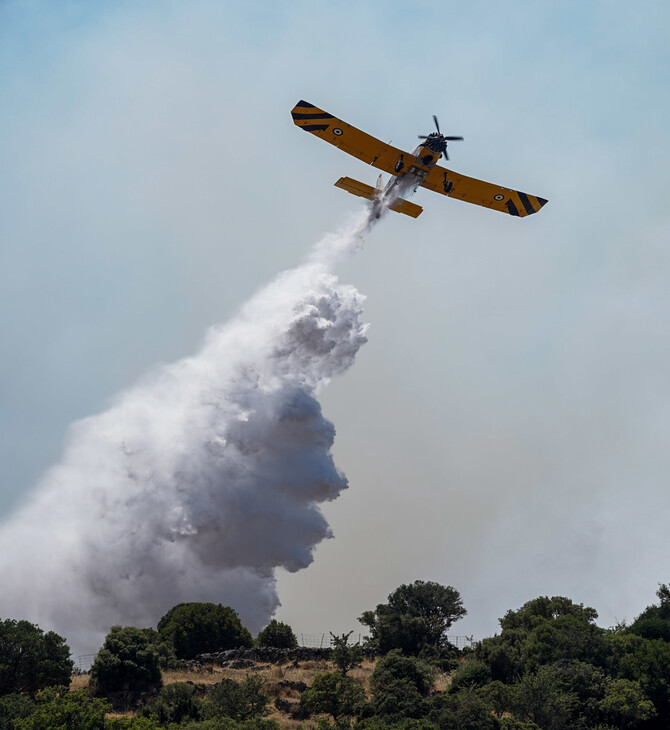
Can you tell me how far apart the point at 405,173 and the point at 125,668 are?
33.6 metres

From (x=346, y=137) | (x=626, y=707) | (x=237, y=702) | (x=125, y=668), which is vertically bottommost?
(x=626, y=707)

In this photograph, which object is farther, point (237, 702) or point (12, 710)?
point (237, 702)

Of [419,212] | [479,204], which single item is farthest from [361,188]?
[479,204]

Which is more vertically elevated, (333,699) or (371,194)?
(371,194)

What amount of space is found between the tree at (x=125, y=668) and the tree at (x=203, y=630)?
27.1ft

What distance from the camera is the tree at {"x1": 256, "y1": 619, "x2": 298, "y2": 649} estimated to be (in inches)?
2338

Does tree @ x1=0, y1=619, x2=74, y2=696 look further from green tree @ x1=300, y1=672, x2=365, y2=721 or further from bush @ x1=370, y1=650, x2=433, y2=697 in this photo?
bush @ x1=370, y1=650, x2=433, y2=697

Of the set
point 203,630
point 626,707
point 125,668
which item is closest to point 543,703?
point 626,707

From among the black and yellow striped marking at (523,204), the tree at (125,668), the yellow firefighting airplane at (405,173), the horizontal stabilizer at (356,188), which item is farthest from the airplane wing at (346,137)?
the tree at (125,668)

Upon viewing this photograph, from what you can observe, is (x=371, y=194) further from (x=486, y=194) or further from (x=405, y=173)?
(x=486, y=194)

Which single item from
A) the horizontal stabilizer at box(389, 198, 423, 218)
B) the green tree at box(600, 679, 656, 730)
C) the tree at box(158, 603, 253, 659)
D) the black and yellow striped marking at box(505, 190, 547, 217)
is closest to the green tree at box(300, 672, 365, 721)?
the green tree at box(600, 679, 656, 730)

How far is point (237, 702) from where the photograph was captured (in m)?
39.7

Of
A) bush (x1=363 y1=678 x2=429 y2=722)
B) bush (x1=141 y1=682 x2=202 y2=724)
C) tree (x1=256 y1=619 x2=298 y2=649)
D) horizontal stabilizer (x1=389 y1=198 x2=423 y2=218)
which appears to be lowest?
bush (x1=363 y1=678 x2=429 y2=722)

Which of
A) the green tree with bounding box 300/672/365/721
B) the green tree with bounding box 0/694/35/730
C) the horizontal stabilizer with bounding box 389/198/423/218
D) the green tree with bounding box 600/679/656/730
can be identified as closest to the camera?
the green tree with bounding box 0/694/35/730
